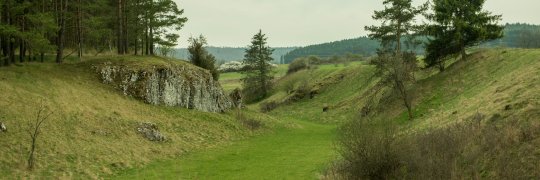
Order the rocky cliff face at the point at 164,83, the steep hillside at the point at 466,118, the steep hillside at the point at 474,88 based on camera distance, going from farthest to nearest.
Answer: the rocky cliff face at the point at 164,83
the steep hillside at the point at 474,88
the steep hillside at the point at 466,118

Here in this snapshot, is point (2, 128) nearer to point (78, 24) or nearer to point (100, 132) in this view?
point (100, 132)

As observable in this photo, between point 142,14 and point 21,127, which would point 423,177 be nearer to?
point 21,127

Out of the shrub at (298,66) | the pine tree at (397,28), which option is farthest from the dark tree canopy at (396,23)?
the shrub at (298,66)

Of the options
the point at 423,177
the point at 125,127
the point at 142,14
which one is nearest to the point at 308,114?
the point at 142,14

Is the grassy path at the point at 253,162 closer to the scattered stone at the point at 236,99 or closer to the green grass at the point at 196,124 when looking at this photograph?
the green grass at the point at 196,124

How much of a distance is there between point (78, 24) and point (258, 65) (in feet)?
153

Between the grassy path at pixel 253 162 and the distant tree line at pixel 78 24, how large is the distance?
16701 millimetres

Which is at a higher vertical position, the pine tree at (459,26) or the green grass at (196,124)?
the pine tree at (459,26)

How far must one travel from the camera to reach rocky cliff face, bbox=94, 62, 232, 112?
4341 centimetres

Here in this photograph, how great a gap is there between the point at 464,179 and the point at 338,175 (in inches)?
270

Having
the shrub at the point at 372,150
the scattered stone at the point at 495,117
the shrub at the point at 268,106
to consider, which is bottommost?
the shrub at the point at 268,106

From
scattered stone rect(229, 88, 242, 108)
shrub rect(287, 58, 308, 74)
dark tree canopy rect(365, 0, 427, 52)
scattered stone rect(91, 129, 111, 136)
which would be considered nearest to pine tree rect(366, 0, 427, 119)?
dark tree canopy rect(365, 0, 427, 52)

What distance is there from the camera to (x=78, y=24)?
153ft

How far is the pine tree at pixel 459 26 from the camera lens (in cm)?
4841
